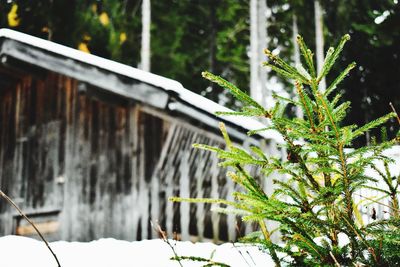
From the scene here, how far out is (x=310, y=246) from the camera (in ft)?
7.70

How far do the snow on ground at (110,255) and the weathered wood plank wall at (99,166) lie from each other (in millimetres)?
2873

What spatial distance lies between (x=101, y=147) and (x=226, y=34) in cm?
1225

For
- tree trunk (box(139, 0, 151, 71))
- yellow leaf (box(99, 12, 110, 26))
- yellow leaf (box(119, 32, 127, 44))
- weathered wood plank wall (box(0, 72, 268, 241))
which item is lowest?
weathered wood plank wall (box(0, 72, 268, 241))

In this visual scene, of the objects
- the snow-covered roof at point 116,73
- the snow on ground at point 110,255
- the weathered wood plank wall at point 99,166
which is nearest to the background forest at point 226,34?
the weathered wood plank wall at point 99,166

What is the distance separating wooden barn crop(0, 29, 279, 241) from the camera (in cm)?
775

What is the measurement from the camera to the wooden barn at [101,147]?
7.75 meters

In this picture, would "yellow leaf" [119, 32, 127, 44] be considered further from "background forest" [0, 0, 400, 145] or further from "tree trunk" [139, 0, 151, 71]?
"tree trunk" [139, 0, 151, 71]

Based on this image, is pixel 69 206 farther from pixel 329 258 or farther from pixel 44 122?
pixel 329 258

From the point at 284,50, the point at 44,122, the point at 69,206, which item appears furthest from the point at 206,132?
the point at 284,50

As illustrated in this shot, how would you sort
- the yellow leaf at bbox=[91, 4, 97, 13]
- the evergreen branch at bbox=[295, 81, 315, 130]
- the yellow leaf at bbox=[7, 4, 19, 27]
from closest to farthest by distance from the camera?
the evergreen branch at bbox=[295, 81, 315, 130] < the yellow leaf at bbox=[7, 4, 19, 27] < the yellow leaf at bbox=[91, 4, 97, 13]

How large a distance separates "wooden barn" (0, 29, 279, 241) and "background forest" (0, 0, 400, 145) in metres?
4.74

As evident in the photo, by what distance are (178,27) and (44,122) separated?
433 inches

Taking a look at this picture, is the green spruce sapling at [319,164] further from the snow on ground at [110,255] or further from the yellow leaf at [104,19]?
the yellow leaf at [104,19]

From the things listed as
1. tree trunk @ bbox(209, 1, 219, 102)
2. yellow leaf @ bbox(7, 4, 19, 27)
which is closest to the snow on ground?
yellow leaf @ bbox(7, 4, 19, 27)
